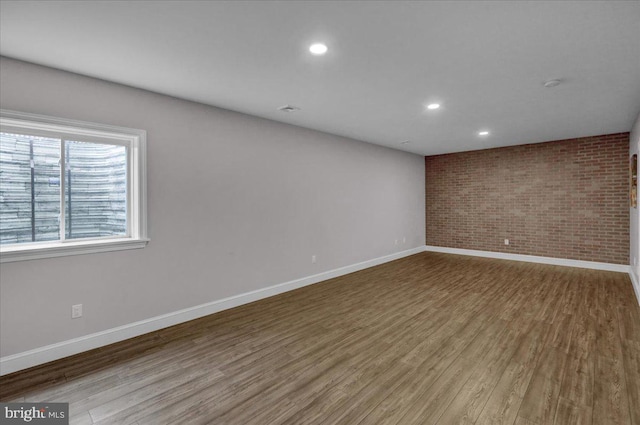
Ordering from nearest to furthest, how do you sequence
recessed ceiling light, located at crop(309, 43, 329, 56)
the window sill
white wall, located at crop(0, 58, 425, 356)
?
recessed ceiling light, located at crop(309, 43, 329, 56) → the window sill → white wall, located at crop(0, 58, 425, 356)

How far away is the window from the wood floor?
Result: 3.40ft

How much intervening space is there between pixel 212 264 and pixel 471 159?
642cm

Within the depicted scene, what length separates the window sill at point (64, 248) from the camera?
2473 millimetres

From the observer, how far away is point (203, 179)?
3643mm

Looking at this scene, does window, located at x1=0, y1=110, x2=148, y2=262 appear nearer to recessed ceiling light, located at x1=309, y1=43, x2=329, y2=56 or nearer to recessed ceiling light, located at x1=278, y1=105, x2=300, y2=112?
recessed ceiling light, located at x1=278, y1=105, x2=300, y2=112

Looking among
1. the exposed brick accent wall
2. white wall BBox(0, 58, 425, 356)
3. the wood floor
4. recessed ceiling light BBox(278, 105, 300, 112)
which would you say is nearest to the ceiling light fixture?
the wood floor

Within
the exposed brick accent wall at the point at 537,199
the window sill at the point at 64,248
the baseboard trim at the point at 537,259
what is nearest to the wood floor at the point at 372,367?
the window sill at the point at 64,248

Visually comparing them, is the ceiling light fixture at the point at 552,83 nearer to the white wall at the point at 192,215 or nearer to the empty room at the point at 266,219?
the empty room at the point at 266,219

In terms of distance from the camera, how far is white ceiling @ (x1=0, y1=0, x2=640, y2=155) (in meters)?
1.86

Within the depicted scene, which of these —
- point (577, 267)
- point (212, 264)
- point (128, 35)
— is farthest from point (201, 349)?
point (577, 267)

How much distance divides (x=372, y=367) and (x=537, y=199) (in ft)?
19.5

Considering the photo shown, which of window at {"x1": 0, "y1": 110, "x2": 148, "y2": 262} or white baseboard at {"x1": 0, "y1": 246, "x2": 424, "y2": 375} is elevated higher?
window at {"x1": 0, "y1": 110, "x2": 148, "y2": 262}

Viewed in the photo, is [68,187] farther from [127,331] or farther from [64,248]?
[127,331]

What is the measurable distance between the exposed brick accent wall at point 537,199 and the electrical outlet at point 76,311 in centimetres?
740
